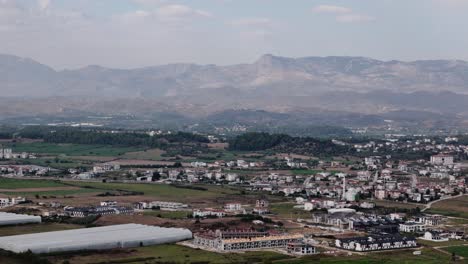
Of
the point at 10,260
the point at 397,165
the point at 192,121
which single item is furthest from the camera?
the point at 192,121

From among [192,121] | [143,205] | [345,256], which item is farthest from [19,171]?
[192,121]

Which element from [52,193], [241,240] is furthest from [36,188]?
[241,240]

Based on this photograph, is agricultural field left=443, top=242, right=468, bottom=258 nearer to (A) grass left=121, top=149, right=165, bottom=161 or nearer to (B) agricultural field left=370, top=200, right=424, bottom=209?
(B) agricultural field left=370, top=200, right=424, bottom=209

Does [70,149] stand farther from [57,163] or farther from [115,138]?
[57,163]

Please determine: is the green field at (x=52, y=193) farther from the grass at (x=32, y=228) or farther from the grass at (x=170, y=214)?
the grass at (x=32, y=228)

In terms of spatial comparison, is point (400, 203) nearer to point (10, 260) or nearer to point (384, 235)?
point (384, 235)

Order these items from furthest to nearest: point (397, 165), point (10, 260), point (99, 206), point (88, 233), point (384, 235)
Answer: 1. point (397, 165)
2. point (99, 206)
3. point (384, 235)
4. point (88, 233)
5. point (10, 260)

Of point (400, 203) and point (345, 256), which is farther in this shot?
point (400, 203)
